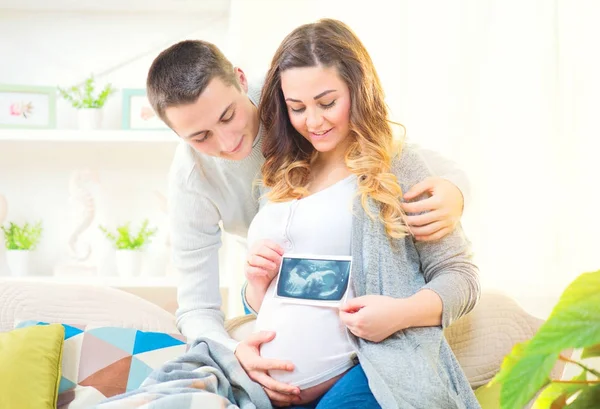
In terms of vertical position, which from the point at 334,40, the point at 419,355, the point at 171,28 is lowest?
the point at 419,355

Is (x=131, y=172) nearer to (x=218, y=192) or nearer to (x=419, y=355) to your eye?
(x=218, y=192)

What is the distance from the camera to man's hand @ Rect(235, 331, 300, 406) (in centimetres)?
141

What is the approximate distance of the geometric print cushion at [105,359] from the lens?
5.18 feet

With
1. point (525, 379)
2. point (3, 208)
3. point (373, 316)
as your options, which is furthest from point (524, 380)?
point (3, 208)

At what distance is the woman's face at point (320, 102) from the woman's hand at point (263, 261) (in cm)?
23

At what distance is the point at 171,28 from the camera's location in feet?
10.2

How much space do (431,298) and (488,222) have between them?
3.53 ft

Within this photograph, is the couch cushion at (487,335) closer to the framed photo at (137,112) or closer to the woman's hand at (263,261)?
the woman's hand at (263,261)

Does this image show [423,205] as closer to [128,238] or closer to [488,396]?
[488,396]

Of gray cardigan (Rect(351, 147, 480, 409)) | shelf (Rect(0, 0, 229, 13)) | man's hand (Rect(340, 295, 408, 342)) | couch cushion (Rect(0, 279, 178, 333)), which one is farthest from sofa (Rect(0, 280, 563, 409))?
shelf (Rect(0, 0, 229, 13))

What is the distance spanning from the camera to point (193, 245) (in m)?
1.83

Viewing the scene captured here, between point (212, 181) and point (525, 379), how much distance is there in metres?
1.47

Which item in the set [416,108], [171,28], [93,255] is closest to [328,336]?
[416,108]

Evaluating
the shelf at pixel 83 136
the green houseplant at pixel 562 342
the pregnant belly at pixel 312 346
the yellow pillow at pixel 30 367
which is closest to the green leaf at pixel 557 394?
the green houseplant at pixel 562 342
